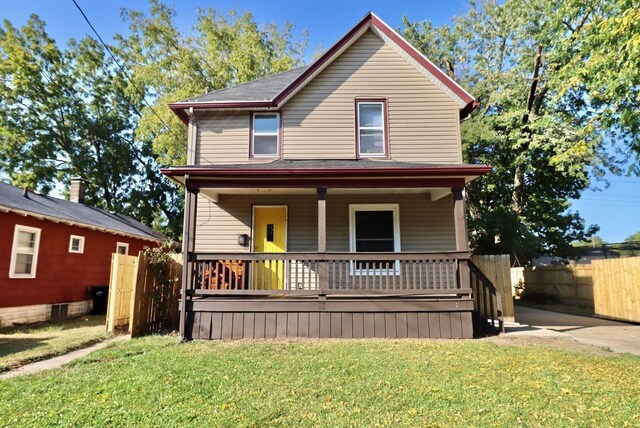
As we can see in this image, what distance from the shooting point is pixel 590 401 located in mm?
3939

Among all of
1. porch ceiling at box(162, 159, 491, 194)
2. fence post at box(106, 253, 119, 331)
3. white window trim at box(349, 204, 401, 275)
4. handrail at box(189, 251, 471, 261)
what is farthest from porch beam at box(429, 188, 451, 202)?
fence post at box(106, 253, 119, 331)

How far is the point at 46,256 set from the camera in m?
10.5

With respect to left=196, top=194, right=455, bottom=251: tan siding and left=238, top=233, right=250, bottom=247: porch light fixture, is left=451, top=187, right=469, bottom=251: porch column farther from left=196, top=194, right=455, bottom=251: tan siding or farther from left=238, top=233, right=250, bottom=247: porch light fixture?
left=238, top=233, right=250, bottom=247: porch light fixture

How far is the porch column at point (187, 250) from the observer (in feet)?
23.6

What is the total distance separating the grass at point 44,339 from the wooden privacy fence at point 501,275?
905 centimetres

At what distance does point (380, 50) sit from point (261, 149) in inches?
168

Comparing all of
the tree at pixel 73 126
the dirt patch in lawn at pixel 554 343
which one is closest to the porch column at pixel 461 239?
the dirt patch in lawn at pixel 554 343

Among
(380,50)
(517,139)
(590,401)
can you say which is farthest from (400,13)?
(590,401)

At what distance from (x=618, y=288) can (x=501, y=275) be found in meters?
3.42

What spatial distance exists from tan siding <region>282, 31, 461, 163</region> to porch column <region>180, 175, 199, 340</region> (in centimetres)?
298

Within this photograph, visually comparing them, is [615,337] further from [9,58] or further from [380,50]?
[9,58]

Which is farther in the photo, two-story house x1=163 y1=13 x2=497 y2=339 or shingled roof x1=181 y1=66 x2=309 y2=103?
shingled roof x1=181 y1=66 x2=309 y2=103

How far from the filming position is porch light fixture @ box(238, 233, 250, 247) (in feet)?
31.2

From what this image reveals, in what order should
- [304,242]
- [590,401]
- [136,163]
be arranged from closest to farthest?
[590,401], [304,242], [136,163]
